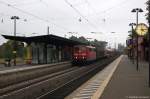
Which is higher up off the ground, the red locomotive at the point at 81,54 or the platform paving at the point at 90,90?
the red locomotive at the point at 81,54

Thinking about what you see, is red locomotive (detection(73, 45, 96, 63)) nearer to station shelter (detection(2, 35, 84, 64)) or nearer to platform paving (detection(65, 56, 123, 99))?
station shelter (detection(2, 35, 84, 64))

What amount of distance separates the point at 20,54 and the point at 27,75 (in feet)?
322

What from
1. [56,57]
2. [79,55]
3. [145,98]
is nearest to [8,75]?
[145,98]

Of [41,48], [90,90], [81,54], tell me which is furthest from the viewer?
[81,54]

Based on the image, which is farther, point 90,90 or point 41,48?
point 41,48

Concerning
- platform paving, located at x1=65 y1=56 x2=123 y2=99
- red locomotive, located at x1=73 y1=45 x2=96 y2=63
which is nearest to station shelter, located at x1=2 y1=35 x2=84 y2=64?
red locomotive, located at x1=73 y1=45 x2=96 y2=63

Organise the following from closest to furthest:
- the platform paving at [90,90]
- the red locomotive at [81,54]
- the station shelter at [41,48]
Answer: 1. the platform paving at [90,90]
2. the station shelter at [41,48]
3. the red locomotive at [81,54]

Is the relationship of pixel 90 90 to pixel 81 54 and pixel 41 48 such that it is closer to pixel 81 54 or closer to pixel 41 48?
pixel 41 48

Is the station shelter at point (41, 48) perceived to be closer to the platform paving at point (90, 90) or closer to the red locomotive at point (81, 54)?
the red locomotive at point (81, 54)

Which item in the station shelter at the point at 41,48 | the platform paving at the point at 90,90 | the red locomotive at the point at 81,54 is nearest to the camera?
the platform paving at the point at 90,90

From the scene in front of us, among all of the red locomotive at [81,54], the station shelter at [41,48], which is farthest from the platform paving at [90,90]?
the red locomotive at [81,54]

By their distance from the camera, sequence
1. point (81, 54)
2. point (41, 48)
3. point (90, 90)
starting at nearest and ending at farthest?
point (90, 90) < point (41, 48) < point (81, 54)

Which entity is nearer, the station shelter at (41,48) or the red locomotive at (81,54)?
the station shelter at (41,48)

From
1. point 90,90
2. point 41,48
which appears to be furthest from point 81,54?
point 90,90
